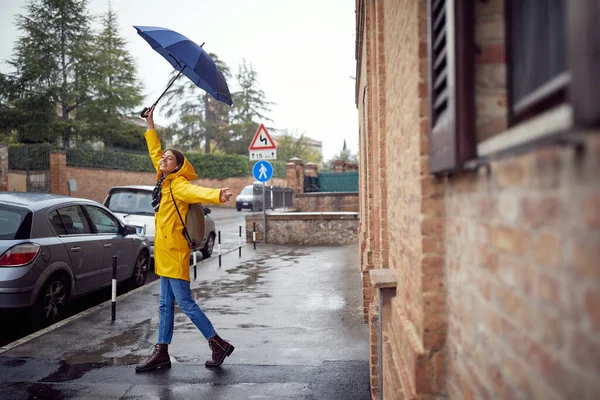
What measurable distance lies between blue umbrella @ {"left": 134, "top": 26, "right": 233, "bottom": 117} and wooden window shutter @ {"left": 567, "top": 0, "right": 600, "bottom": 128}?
5.14m

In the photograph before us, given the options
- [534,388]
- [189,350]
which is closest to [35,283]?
[189,350]

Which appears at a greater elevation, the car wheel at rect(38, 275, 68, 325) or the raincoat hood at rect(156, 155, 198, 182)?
the raincoat hood at rect(156, 155, 198, 182)

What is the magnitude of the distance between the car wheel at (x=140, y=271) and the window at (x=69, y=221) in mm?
1873

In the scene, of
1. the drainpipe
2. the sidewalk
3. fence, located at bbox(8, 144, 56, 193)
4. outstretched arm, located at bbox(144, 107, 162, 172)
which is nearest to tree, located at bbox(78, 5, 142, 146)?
fence, located at bbox(8, 144, 56, 193)

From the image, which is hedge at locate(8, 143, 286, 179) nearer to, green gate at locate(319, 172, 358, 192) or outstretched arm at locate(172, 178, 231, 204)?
green gate at locate(319, 172, 358, 192)

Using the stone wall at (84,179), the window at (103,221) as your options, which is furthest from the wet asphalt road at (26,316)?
the stone wall at (84,179)

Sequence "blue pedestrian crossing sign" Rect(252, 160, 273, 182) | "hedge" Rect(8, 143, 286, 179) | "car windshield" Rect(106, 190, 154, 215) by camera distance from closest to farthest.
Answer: "car windshield" Rect(106, 190, 154, 215) → "blue pedestrian crossing sign" Rect(252, 160, 273, 182) → "hedge" Rect(8, 143, 286, 179)

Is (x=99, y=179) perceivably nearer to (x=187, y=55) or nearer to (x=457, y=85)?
(x=187, y=55)

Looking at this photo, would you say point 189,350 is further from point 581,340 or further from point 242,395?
point 581,340

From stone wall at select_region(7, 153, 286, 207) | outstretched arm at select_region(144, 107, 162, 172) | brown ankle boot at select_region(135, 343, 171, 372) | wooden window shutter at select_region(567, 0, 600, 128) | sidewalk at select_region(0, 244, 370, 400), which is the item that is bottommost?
sidewalk at select_region(0, 244, 370, 400)

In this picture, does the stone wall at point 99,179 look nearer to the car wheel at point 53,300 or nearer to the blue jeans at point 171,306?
the car wheel at point 53,300

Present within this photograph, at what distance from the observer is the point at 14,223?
641 centimetres

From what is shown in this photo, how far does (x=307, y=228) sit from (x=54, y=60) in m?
25.2

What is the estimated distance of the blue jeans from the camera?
5078 mm
